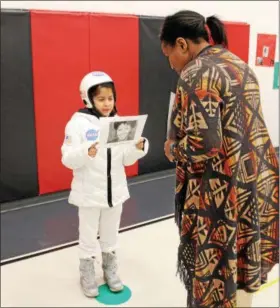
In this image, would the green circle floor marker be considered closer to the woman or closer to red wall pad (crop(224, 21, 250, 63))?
the woman

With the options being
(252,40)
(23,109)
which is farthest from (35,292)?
(252,40)

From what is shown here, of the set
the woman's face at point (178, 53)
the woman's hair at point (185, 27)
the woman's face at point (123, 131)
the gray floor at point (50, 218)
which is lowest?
the gray floor at point (50, 218)

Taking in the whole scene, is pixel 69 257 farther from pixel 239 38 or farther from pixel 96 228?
pixel 239 38

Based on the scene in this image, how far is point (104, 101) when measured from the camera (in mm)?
1681

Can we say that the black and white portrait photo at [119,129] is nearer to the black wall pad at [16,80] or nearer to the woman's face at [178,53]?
the woman's face at [178,53]

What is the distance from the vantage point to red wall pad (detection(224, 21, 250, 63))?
4426 millimetres

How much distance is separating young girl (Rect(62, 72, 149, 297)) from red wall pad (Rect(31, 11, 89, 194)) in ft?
2.96

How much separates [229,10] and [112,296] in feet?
11.4

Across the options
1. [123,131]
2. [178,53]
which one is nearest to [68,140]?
[123,131]

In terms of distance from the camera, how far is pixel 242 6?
4621 mm

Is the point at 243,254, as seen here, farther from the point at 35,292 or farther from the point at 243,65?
the point at 35,292

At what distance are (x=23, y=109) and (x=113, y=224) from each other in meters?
1.21

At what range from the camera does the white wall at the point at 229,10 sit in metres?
3.23

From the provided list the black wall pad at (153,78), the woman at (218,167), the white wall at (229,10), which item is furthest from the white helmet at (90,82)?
the black wall pad at (153,78)
